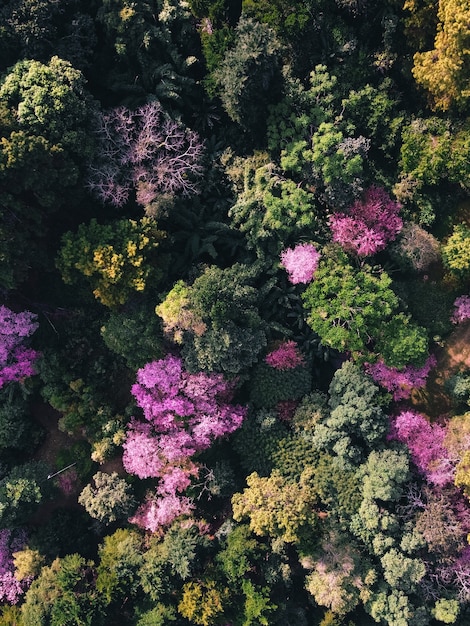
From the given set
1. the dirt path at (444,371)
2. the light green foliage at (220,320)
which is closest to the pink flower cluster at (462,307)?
the dirt path at (444,371)

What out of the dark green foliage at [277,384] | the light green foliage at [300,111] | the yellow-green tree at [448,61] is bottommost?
the dark green foliage at [277,384]

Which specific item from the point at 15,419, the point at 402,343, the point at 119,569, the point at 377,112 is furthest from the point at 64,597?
the point at 377,112

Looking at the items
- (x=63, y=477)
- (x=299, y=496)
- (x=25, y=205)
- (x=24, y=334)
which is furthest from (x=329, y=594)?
(x=25, y=205)

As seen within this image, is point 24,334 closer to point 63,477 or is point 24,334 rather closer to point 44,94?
point 63,477

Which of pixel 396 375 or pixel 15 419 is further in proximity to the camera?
pixel 15 419

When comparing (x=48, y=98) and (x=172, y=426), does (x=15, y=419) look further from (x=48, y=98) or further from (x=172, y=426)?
(x=48, y=98)

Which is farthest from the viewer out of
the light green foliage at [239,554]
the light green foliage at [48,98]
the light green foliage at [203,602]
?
the light green foliage at [239,554]

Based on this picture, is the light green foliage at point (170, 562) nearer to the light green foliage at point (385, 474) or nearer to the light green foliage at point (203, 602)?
the light green foliage at point (203, 602)
